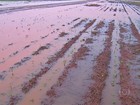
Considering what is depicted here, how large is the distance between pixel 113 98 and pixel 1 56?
601cm

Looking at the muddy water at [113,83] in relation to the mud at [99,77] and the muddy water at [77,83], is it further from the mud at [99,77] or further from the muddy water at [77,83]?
the muddy water at [77,83]

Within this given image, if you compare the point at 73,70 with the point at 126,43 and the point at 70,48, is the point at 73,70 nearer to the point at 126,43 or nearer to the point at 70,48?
the point at 70,48

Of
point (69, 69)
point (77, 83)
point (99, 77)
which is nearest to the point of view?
point (77, 83)

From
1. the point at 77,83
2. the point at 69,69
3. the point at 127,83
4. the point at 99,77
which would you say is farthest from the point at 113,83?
the point at 69,69

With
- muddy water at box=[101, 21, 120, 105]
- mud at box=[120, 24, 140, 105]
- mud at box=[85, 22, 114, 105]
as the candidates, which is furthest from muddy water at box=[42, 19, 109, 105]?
mud at box=[120, 24, 140, 105]

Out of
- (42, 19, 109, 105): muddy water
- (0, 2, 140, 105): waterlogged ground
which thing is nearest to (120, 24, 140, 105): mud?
(0, 2, 140, 105): waterlogged ground

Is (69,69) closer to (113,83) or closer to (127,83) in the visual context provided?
(113,83)

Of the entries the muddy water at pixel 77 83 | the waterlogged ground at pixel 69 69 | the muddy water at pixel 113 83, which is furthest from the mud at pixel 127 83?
the muddy water at pixel 77 83

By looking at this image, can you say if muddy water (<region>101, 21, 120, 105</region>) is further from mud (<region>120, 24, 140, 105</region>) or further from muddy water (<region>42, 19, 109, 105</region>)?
muddy water (<region>42, 19, 109, 105</region>)

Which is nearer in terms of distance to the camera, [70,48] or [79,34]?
[70,48]

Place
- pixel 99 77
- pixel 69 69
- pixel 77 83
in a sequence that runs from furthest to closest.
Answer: pixel 69 69 < pixel 99 77 < pixel 77 83

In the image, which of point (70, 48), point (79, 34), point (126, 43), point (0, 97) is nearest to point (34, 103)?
point (0, 97)

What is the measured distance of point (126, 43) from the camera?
16.9 m

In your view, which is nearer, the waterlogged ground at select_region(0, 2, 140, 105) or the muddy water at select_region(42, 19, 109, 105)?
the muddy water at select_region(42, 19, 109, 105)
